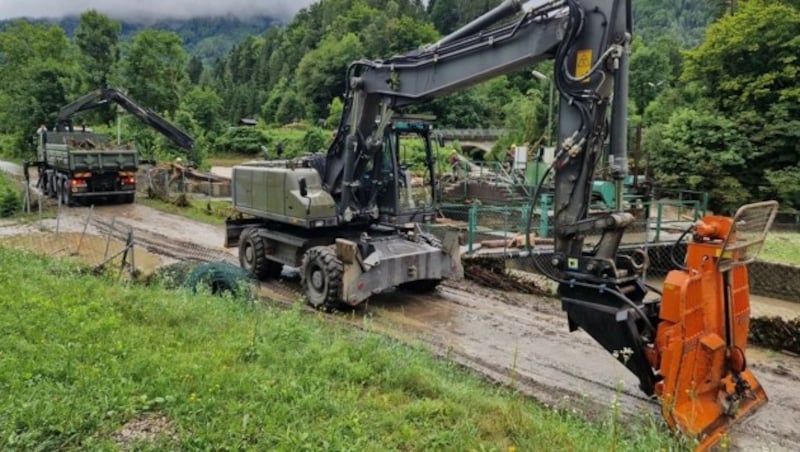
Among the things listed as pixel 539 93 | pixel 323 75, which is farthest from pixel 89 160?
pixel 323 75

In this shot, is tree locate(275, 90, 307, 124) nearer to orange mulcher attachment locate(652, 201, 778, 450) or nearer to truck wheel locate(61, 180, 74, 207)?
truck wheel locate(61, 180, 74, 207)

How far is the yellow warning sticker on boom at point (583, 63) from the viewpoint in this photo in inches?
256

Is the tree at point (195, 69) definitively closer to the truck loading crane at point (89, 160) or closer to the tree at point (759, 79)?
the truck loading crane at point (89, 160)

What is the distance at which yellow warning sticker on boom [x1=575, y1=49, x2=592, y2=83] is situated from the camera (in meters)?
6.50

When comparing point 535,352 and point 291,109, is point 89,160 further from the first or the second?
point 291,109

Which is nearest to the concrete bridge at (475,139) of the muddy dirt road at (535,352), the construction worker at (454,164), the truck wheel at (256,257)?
the construction worker at (454,164)

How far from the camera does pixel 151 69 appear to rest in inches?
1583

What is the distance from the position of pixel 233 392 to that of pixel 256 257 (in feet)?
22.3

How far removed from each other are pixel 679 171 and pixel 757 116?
3726mm

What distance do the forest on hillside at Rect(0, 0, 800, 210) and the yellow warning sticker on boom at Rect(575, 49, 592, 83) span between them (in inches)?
395

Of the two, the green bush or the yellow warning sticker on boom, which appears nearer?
the yellow warning sticker on boom

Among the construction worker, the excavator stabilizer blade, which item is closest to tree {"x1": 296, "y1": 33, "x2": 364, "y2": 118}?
the construction worker

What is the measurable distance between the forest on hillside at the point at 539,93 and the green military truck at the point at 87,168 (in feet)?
42.7

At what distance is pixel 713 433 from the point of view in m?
5.28
